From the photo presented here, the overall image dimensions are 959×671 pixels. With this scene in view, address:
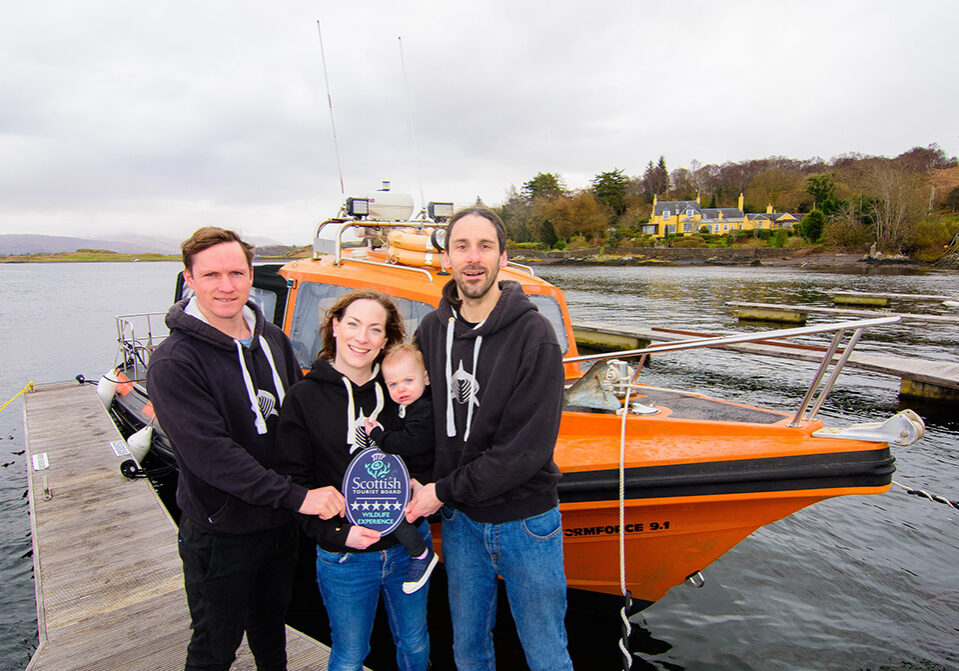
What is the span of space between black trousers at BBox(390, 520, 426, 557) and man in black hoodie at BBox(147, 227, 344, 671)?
0.79ft

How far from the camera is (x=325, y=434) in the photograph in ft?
6.65

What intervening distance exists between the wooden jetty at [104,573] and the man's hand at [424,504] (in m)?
1.51

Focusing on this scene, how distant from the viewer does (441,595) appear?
4.46 meters

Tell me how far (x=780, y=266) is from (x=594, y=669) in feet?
203

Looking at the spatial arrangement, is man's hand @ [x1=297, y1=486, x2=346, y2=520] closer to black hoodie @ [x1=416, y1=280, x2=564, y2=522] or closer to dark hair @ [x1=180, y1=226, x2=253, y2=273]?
black hoodie @ [x1=416, y1=280, x2=564, y2=522]

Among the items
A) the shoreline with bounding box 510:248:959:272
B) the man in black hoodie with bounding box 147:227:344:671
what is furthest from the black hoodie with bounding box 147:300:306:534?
the shoreline with bounding box 510:248:959:272

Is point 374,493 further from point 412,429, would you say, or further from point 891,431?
point 891,431

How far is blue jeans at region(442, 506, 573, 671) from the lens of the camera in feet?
6.61

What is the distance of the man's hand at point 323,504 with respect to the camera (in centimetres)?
192

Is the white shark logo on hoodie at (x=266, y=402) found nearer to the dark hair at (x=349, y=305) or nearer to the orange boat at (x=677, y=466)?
the dark hair at (x=349, y=305)

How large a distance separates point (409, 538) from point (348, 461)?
Answer: 378 mm

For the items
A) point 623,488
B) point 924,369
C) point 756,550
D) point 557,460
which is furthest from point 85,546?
point 924,369

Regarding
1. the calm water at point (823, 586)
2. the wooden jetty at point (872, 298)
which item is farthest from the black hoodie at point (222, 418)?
the wooden jetty at point (872, 298)

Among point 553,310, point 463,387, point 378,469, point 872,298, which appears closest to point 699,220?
point 872,298
